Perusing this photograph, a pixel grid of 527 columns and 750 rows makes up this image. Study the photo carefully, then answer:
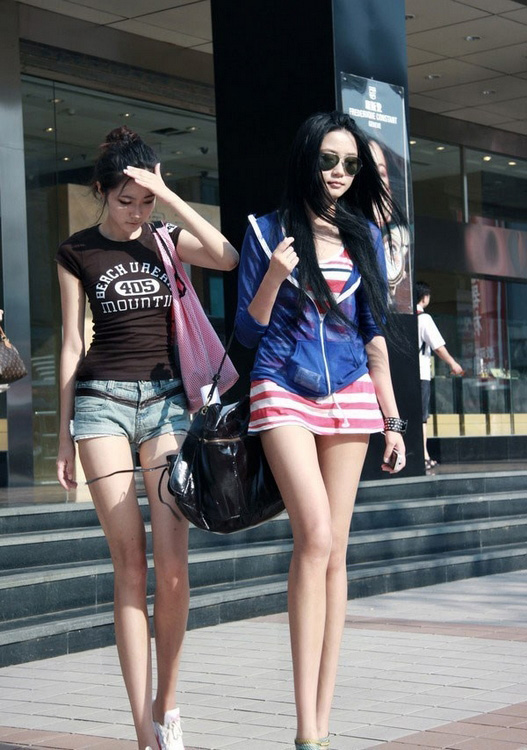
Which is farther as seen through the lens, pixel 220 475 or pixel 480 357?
pixel 480 357

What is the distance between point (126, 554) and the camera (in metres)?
3.72

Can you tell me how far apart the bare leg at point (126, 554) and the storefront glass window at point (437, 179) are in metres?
14.6

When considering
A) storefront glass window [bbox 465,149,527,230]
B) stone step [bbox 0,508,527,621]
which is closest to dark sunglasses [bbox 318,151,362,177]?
stone step [bbox 0,508,527,621]

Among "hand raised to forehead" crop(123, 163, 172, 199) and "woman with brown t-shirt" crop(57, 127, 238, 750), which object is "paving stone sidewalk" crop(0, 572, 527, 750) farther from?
"hand raised to forehead" crop(123, 163, 172, 199)

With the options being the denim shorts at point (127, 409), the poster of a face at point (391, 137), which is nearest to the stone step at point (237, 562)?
the poster of a face at point (391, 137)

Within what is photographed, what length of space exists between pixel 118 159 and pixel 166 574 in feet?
4.16

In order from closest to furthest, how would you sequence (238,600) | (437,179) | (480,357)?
(238,600) → (437,179) → (480,357)

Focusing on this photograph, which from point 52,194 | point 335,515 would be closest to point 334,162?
point 335,515

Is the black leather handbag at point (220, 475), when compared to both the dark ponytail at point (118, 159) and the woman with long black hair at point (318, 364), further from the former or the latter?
the dark ponytail at point (118, 159)

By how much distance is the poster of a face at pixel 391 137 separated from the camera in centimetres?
962

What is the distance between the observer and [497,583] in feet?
27.2

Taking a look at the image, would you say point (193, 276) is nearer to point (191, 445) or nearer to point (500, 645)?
point (500, 645)

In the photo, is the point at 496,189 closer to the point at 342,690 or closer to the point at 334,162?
the point at 342,690

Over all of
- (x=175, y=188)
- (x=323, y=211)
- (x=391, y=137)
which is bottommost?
(x=323, y=211)
